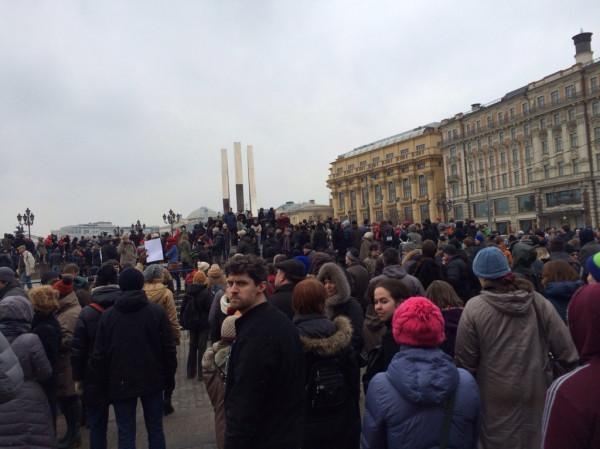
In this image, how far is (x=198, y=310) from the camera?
711 centimetres

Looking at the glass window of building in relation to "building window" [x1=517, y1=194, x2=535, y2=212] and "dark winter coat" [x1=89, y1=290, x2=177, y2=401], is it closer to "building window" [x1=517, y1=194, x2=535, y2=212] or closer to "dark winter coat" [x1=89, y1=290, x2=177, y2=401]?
"building window" [x1=517, y1=194, x2=535, y2=212]

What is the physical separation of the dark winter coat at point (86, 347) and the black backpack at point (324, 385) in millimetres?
2342

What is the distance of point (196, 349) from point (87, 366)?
333 centimetres

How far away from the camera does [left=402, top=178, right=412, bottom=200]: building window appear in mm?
82562

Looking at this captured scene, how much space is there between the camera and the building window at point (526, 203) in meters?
56.4

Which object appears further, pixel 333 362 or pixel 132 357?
pixel 132 357

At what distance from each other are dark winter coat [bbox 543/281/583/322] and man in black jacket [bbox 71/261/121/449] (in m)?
4.63

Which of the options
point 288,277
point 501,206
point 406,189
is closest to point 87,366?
point 288,277

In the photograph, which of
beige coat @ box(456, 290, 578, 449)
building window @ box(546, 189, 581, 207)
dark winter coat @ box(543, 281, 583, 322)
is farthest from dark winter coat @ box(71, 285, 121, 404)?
building window @ box(546, 189, 581, 207)

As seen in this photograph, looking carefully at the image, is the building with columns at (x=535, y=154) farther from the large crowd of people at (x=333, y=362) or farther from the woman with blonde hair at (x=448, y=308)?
the large crowd of people at (x=333, y=362)

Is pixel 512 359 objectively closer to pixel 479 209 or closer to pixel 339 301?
pixel 339 301

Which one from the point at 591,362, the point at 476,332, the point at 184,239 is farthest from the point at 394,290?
the point at 184,239

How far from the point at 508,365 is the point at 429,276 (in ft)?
10.5

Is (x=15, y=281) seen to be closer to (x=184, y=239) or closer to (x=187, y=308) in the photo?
(x=187, y=308)
